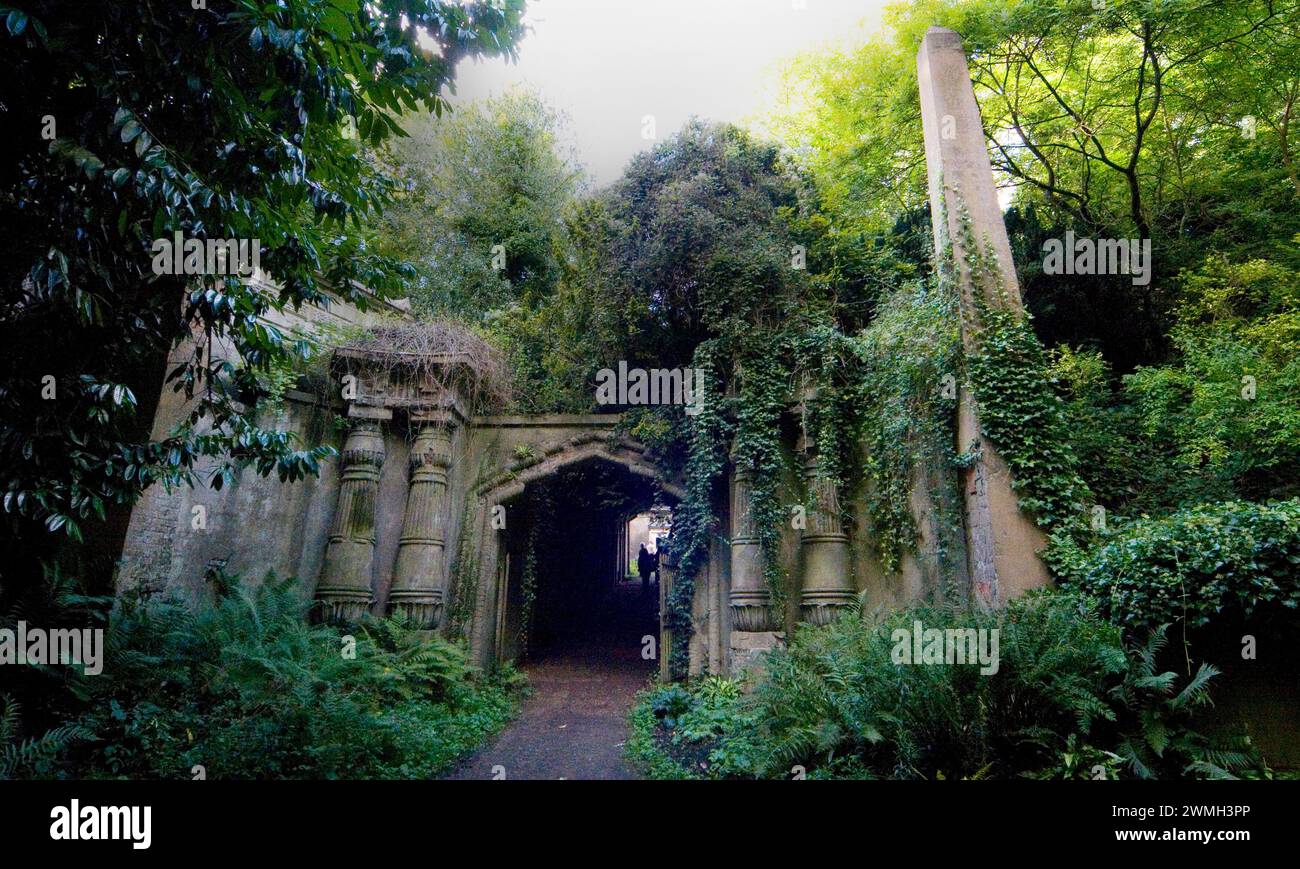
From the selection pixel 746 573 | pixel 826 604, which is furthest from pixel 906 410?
pixel 746 573

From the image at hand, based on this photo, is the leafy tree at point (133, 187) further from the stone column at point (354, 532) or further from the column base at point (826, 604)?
the column base at point (826, 604)

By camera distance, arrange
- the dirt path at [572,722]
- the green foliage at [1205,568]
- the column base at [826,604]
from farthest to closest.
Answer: the column base at [826,604] < the dirt path at [572,722] < the green foliage at [1205,568]

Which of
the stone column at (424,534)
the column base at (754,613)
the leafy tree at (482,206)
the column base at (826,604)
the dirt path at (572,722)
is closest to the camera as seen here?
the dirt path at (572,722)

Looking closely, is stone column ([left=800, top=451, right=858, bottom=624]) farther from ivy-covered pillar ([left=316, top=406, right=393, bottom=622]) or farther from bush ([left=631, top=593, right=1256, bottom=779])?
ivy-covered pillar ([left=316, top=406, right=393, bottom=622])

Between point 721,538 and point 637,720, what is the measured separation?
271cm

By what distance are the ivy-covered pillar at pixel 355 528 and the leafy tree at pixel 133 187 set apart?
395cm

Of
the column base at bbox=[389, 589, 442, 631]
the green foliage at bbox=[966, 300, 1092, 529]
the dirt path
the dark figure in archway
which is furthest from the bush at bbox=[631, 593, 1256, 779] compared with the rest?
the dark figure in archway

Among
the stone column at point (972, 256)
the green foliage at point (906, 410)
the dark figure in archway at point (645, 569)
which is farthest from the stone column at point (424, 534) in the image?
the dark figure in archway at point (645, 569)

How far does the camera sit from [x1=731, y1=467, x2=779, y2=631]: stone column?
841 cm

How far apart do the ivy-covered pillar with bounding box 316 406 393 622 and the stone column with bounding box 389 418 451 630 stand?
1.55 ft

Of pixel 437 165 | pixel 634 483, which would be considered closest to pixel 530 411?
pixel 634 483

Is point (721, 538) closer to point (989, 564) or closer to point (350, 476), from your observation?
point (989, 564)

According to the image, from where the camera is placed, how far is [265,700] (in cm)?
584

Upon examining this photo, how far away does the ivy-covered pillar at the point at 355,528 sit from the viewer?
9.01m
